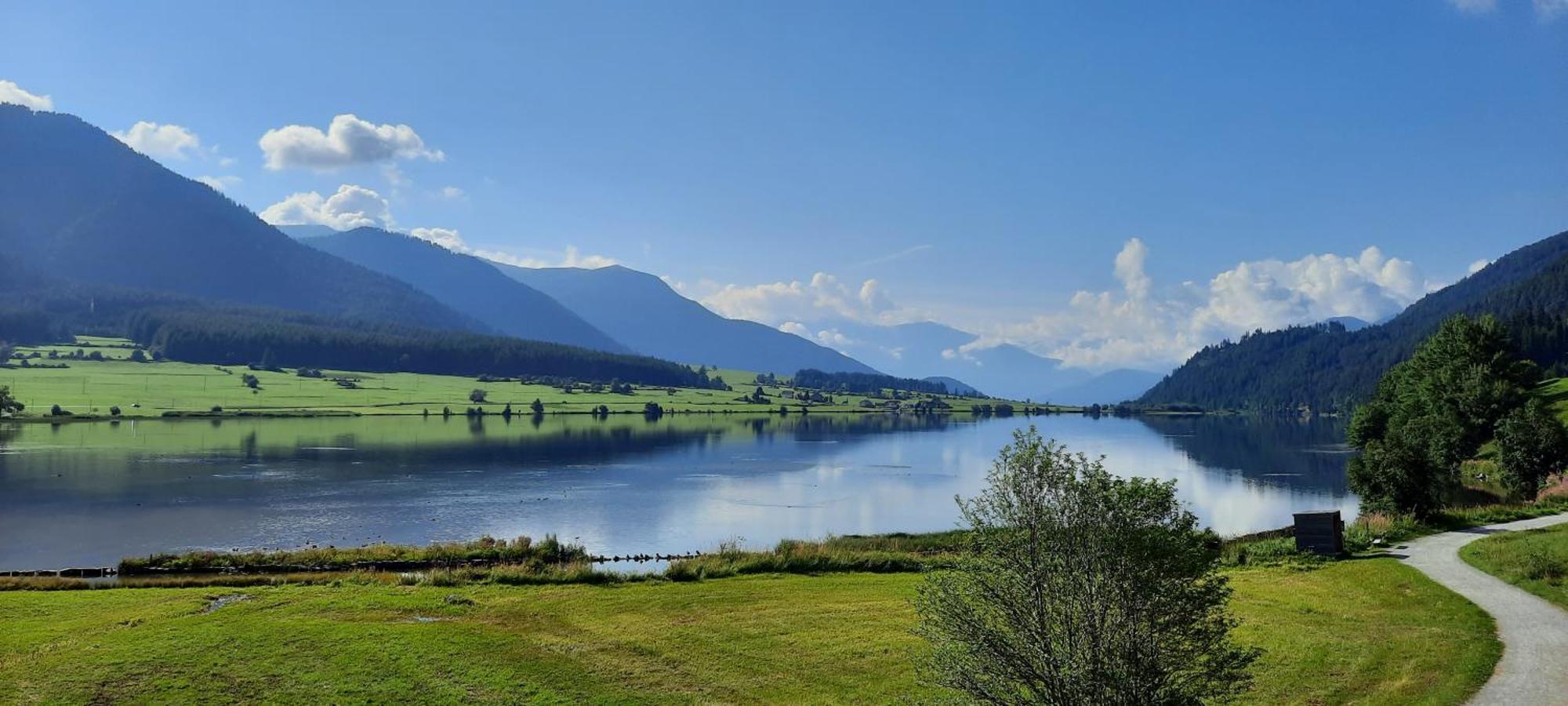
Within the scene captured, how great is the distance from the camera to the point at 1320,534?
32938mm

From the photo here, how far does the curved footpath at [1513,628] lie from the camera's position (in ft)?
54.9

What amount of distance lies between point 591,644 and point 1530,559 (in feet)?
93.8

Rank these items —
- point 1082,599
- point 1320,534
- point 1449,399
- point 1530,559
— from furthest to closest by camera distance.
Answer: point 1449,399 → point 1320,534 → point 1530,559 → point 1082,599

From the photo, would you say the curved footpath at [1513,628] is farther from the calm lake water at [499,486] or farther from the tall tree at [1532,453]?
the calm lake water at [499,486]

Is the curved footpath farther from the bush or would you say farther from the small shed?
the bush

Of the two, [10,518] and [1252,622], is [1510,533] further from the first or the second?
[10,518]

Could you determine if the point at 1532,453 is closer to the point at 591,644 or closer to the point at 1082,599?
the point at 591,644

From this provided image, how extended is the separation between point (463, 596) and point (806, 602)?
11.0 m

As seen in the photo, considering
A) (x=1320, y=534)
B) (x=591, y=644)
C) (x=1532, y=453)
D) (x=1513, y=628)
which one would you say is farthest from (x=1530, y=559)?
(x=1532, y=453)

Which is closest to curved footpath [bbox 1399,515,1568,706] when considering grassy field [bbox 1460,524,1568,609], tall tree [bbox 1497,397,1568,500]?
grassy field [bbox 1460,524,1568,609]

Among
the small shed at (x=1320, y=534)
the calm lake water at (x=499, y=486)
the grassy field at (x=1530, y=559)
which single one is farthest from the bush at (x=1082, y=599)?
the calm lake water at (x=499, y=486)

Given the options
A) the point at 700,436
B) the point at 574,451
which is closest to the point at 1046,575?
the point at 574,451

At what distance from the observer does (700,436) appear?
162 meters

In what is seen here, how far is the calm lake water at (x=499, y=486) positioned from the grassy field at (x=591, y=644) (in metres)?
25.7
